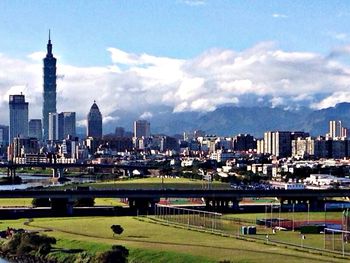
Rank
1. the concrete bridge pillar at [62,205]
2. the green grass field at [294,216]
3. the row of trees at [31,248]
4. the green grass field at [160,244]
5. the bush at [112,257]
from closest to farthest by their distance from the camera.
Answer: the bush at [112,257]
the green grass field at [160,244]
the row of trees at [31,248]
the green grass field at [294,216]
the concrete bridge pillar at [62,205]

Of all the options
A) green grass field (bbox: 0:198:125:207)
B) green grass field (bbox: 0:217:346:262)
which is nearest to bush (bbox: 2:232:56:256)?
green grass field (bbox: 0:217:346:262)

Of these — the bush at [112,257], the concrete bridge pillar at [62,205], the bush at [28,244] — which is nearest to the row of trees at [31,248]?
the bush at [28,244]

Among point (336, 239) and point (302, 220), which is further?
point (302, 220)

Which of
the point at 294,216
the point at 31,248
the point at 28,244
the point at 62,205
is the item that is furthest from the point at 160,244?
the point at 62,205

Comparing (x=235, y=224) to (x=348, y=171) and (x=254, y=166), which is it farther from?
(x=254, y=166)

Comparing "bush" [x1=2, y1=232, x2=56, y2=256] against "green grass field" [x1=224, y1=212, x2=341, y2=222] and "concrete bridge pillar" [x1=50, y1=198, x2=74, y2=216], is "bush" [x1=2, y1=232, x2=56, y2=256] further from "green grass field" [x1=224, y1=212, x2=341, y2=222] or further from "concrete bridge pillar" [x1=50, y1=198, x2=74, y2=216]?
"concrete bridge pillar" [x1=50, y1=198, x2=74, y2=216]

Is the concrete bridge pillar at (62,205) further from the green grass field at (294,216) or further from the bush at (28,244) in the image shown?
the bush at (28,244)

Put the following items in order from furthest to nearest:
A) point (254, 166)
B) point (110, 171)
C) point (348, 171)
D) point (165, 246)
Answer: point (110, 171), point (254, 166), point (348, 171), point (165, 246)

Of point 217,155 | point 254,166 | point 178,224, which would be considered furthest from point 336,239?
point 217,155
